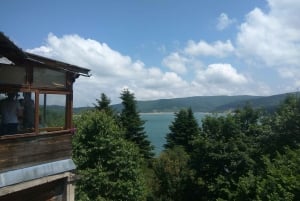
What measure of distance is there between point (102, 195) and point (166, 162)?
339 inches

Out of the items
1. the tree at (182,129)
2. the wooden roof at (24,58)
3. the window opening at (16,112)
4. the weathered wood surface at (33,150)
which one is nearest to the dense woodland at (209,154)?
the tree at (182,129)

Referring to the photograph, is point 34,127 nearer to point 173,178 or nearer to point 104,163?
point 104,163

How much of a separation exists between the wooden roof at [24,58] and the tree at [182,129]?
36.0 m

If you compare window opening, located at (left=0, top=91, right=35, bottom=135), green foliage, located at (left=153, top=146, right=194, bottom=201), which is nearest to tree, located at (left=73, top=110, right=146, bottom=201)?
green foliage, located at (left=153, top=146, right=194, bottom=201)

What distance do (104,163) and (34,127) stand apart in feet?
59.2

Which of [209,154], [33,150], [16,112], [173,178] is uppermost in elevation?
[16,112]

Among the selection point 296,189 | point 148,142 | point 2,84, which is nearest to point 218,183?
point 296,189

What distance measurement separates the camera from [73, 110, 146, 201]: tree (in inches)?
1101

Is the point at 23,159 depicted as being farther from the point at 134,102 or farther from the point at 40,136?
the point at 134,102

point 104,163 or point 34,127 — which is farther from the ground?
point 34,127

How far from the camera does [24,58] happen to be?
34.4ft

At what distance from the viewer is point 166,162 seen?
3547 cm

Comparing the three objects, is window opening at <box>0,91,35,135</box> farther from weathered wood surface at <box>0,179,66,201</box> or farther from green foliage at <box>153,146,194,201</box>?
green foliage at <box>153,146,194,201</box>

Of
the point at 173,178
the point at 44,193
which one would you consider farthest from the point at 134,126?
the point at 44,193
